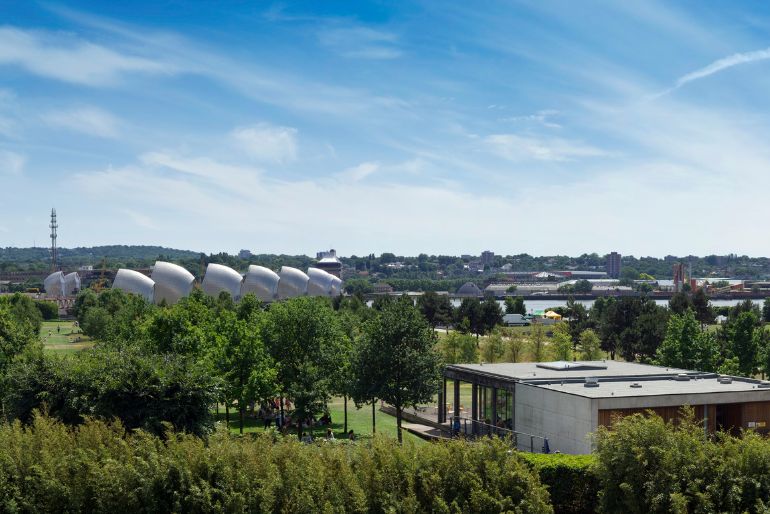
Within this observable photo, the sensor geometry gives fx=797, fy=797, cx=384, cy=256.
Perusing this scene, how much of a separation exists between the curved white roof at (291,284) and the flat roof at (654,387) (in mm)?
116587

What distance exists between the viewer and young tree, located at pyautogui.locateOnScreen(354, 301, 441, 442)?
31.7m

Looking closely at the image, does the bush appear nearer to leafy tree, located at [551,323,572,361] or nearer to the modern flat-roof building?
the modern flat-roof building

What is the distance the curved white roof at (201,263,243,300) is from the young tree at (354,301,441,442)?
335 ft

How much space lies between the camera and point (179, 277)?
12262 centimetres

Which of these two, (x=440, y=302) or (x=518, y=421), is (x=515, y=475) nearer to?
(x=518, y=421)

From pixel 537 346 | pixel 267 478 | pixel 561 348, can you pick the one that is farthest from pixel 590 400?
pixel 537 346

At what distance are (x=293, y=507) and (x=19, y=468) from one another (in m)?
6.73

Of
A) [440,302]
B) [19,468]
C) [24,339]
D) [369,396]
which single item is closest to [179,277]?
[440,302]

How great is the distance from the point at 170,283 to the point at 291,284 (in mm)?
29692

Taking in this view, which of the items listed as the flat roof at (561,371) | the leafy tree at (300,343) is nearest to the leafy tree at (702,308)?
the flat roof at (561,371)

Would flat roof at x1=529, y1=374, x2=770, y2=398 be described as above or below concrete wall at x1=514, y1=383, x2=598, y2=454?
above

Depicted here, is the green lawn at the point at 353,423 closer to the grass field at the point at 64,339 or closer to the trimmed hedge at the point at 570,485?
the trimmed hedge at the point at 570,485

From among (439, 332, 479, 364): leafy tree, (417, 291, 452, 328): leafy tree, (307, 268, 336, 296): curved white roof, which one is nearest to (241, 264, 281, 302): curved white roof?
(307, 268, 336, 296): curved white roof

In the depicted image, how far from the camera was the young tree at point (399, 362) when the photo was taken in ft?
104
